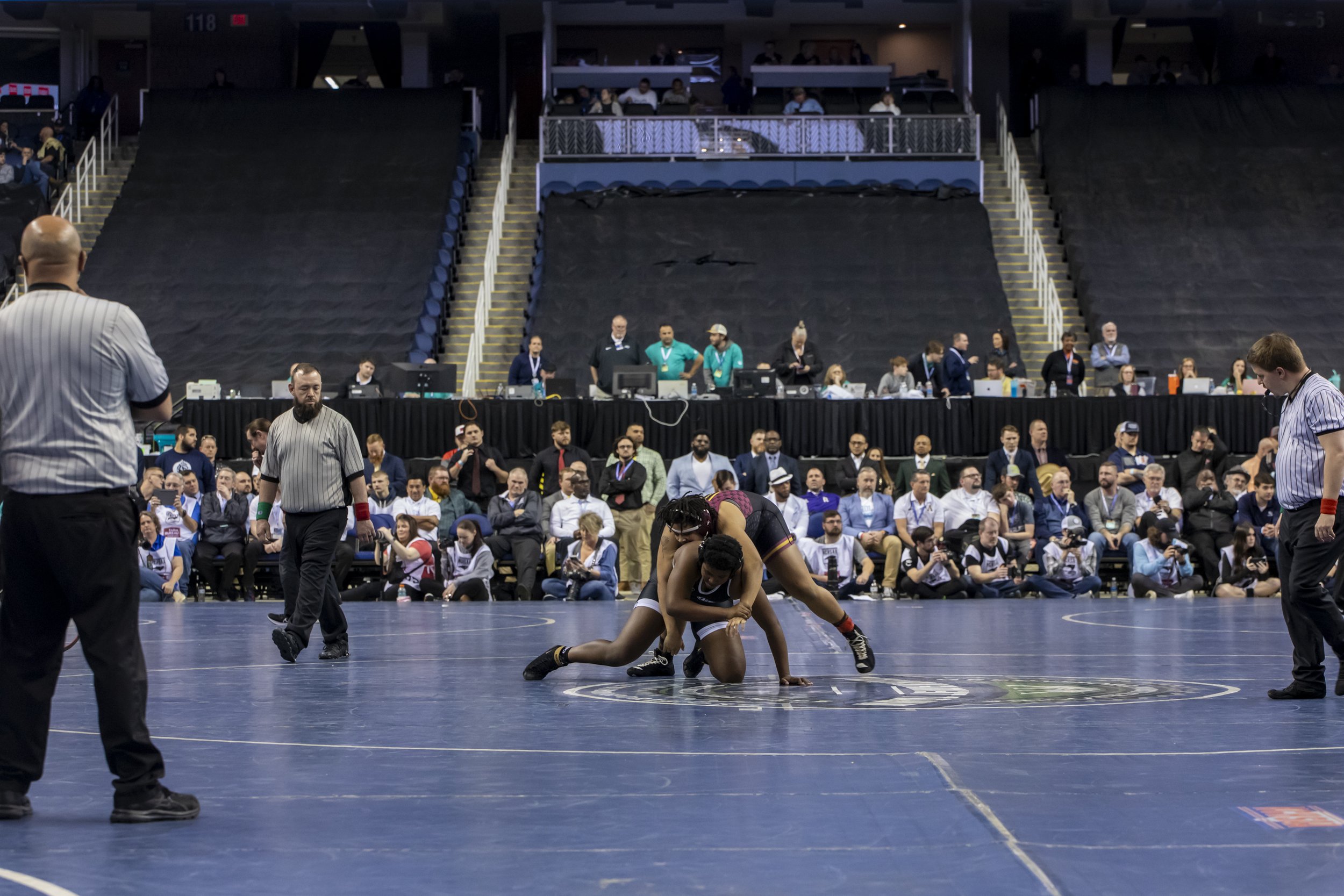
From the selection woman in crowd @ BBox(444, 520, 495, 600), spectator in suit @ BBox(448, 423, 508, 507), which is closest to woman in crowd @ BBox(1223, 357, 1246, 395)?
spectator in suit @ BBox(448, 423, 508, 507)

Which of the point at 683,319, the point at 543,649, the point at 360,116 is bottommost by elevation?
the point at 543,649

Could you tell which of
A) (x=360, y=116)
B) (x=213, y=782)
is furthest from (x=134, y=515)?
(x=360, y=116)

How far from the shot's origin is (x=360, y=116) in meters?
27.7

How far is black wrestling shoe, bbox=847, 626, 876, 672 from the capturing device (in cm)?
797

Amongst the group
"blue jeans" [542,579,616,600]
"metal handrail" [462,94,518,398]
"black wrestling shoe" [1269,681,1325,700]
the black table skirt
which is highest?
"metal handrail" [462,94,518,398]

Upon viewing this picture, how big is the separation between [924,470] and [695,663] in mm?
8538

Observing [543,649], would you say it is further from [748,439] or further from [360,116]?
[360,116]

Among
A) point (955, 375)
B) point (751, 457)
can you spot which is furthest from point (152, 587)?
point (955, 375)

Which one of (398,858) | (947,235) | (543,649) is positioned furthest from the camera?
(947,235)

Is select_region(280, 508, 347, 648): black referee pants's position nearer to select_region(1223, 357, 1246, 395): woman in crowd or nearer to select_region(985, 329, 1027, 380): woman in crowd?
select_region(985, 329, 1027, 380): woman in crowd

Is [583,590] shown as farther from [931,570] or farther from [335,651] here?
[335,651]

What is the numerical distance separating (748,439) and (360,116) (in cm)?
1344

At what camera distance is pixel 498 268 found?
82.9 ft

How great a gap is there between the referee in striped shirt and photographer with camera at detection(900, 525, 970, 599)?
8252 millimetres
